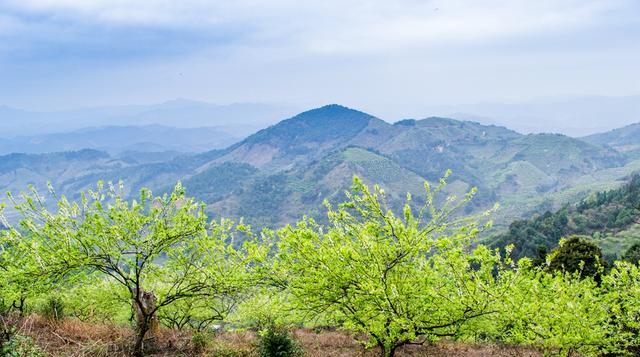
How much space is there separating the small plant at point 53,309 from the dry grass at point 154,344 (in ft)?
1.40

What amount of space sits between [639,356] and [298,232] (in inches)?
748

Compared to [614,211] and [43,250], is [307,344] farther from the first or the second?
[614,211]

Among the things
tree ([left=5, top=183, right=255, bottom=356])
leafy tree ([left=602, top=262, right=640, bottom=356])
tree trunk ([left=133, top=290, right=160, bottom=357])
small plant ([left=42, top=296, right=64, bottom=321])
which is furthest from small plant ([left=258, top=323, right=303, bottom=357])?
leafy tree ([left=602, top=262, right=640, bottom=356])

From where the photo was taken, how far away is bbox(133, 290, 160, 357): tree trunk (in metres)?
17.9

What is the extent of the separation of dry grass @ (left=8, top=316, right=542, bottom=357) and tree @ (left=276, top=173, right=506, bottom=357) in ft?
23.8

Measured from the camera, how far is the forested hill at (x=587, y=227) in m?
152

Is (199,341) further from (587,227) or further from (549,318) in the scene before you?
(587,227)

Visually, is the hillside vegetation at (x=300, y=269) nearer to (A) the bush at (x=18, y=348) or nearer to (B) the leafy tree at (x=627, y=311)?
(A) the bush at (x=18, y=348)

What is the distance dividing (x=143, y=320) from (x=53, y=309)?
7.32 m

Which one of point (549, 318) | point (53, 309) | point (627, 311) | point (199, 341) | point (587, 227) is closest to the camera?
point (549, 318)

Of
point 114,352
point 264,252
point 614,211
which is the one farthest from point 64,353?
point 614,211

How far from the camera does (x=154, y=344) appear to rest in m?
19.9

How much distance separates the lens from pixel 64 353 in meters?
17.9

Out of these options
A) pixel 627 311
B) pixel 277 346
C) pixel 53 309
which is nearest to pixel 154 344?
pixel 277 346
